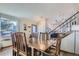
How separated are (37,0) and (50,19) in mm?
396

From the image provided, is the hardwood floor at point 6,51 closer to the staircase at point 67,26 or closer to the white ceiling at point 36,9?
the white ceiling at point 36,9

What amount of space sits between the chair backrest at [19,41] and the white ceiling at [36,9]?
32cm

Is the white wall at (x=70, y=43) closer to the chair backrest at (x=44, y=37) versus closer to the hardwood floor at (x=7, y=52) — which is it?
the hardwood floor at (x=7, y=52)

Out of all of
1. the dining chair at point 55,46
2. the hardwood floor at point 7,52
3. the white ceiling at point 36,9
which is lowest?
the hardwood floor at point 7,52

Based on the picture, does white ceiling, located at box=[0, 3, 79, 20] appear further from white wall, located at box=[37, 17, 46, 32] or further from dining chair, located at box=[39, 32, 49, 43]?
dining chair, located at box=[39, 32, 49, 43]

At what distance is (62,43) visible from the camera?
6.15 feet

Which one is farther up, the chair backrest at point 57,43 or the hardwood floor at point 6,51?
the chair backrest at point 57,43

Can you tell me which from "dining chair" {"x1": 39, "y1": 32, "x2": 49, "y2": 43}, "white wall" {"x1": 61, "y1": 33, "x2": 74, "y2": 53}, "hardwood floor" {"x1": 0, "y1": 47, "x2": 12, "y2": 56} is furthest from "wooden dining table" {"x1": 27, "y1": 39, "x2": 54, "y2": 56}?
"hardwood floor" {"x1": 0, "y1": 47, "x2": 12, "y2": 56}

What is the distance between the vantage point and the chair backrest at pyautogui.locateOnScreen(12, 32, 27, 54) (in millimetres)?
1918

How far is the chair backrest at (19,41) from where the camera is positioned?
1.92 metres

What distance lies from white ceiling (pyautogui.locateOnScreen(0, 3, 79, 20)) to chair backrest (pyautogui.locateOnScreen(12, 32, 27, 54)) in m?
0.32

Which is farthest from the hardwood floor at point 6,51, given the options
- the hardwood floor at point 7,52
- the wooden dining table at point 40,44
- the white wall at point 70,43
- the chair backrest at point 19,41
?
the white wall at point 70,43

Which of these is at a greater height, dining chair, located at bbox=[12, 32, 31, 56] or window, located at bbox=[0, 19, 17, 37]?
window, located at bbox=[0, 19, 17, 37]

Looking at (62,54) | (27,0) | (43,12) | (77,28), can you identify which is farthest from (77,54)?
(27,0)
